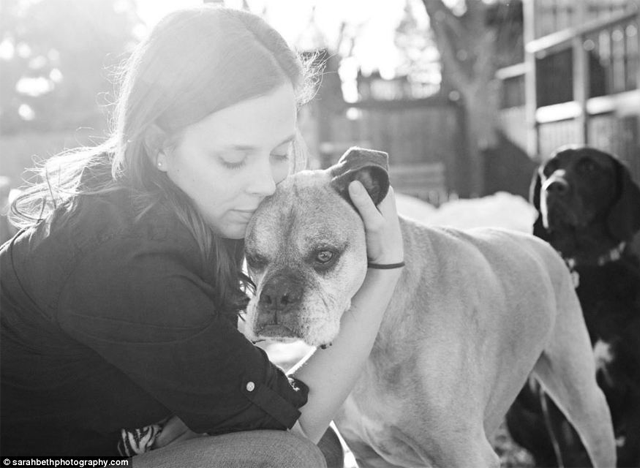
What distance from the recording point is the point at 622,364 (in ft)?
12.0

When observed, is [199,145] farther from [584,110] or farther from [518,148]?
[518,148]

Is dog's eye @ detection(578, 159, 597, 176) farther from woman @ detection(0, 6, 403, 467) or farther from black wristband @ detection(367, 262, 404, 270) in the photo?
woman @ detection(0, 6, 403, 467)

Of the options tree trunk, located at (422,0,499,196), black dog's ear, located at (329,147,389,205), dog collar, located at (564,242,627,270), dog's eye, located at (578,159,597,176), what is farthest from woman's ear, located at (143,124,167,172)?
tree trunk, located at (422,0,499,196)

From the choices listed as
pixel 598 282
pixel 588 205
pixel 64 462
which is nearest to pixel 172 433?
pixel 64 462

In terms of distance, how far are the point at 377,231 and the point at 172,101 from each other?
77 cm

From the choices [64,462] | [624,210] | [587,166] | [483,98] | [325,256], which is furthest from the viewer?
[483,98]

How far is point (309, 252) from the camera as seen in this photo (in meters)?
2.41

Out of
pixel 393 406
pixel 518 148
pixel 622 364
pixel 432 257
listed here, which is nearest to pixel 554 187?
pixel 622 364

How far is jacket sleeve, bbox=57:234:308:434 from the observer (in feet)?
6.14

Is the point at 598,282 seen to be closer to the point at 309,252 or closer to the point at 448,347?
the point at 448,347

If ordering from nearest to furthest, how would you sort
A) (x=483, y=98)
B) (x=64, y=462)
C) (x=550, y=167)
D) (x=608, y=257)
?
1. (x=64, y=462)
2. (x=608, y=257)
3. (x=550, y=167)
4. (x=483, y=98)

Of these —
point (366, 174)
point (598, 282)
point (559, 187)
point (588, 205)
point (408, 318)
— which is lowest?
point (598, 282)

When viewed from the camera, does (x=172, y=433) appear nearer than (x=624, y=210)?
Yes

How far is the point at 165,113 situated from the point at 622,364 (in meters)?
2.55
